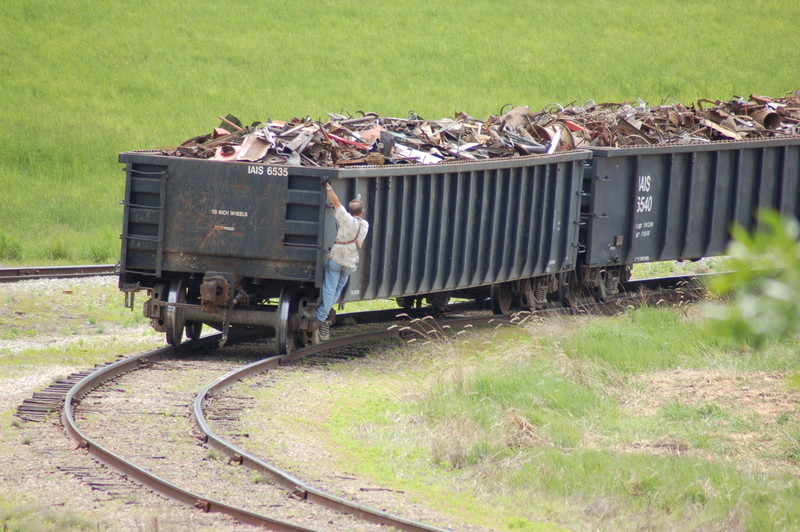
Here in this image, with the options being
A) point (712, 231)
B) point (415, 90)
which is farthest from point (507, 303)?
point (415, 90)

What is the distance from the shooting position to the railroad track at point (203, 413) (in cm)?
715

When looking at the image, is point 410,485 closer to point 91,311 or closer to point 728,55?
point 91,311

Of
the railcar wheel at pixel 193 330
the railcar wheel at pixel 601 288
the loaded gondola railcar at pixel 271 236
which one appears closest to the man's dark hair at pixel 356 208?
the loaded gondola railcar at pixel 271 236

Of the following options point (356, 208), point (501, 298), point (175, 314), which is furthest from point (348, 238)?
point (501, 298)

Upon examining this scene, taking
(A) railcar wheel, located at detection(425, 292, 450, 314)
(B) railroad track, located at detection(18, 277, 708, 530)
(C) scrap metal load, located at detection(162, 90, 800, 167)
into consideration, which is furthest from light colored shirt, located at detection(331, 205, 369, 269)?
(A) railcar wheel, located at detection(425, 292, 450, 314)

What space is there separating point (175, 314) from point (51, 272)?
291 inches

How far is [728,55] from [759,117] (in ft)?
116

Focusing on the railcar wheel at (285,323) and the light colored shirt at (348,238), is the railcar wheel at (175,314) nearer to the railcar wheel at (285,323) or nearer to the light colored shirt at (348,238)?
the railcar wheel at (285,323)

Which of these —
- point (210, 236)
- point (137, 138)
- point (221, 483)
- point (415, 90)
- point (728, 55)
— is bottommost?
point (221, 483)

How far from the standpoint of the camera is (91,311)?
55.1 ft

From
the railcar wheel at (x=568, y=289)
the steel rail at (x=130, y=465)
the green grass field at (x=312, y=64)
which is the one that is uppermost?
the green grass field at (x=312, y=64)

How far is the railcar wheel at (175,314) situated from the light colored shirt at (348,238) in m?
2.16

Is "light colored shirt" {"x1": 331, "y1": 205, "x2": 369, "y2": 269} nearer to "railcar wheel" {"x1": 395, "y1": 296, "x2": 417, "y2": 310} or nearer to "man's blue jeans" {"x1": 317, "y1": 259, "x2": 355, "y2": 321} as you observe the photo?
"man's blue jeans" {"x1": 317, "y1": 259, "x2": 355, "y2": 321}

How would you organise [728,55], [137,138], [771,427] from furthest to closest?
[728,55] → [137,138] → [771,427]
